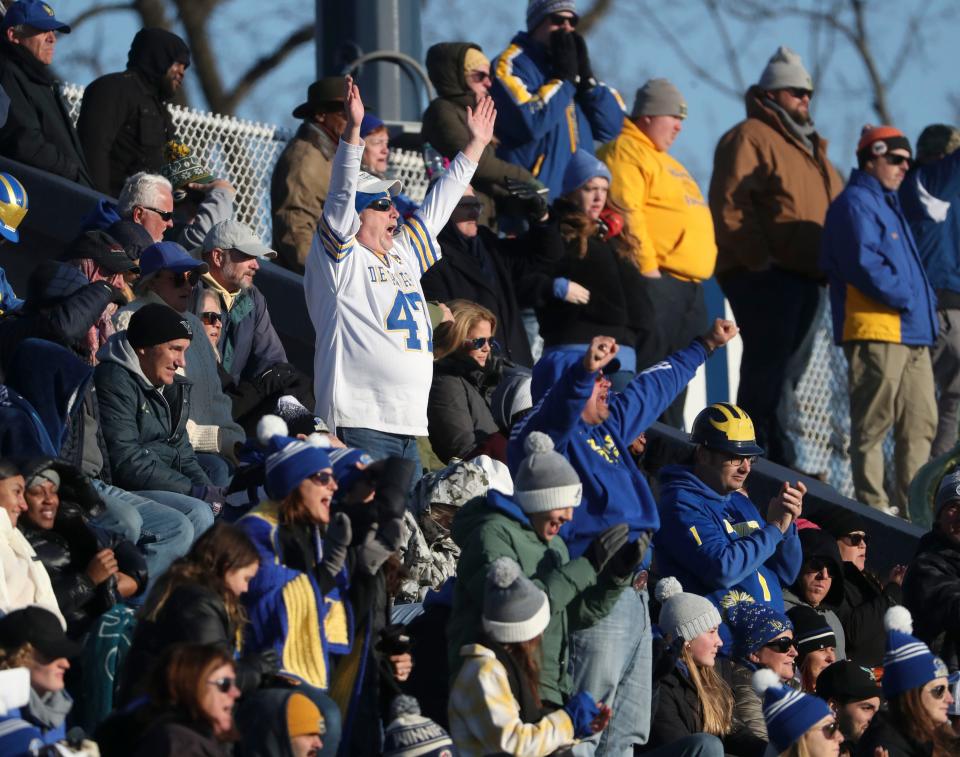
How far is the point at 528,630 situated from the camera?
7688 millimetres

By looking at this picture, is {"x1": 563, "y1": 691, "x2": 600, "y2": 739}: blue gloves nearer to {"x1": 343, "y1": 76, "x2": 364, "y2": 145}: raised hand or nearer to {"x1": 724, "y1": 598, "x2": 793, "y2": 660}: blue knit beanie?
{"x1": 724, "y1": 598, "x2": 793, "y2": 660}: blue knit beanie

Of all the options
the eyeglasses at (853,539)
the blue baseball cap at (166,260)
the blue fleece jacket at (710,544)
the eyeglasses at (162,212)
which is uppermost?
the eyeglasses at (162,212)

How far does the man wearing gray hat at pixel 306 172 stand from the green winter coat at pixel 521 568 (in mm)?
4198

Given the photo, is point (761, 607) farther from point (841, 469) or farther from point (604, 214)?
point (841, 469)

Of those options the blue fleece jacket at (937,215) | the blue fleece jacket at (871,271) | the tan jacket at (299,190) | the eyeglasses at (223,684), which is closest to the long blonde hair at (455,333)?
the tan jacket at (299,190)

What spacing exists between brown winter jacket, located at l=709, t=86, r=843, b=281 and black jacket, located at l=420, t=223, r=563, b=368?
163 cm

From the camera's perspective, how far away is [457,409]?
10852mm

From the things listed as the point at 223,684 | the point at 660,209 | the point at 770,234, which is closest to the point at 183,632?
the point at 223,684

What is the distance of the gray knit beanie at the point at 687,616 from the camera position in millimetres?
8992

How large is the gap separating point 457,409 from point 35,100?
3.05 metres

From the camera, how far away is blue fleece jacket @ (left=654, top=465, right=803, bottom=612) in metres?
9.45

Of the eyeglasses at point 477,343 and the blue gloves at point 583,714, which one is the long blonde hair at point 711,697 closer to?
the blue gloves at point 583,714

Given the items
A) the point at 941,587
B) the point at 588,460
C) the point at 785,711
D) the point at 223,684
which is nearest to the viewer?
the point at 223,684

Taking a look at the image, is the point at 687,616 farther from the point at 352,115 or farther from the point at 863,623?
A: the point at 352,115
